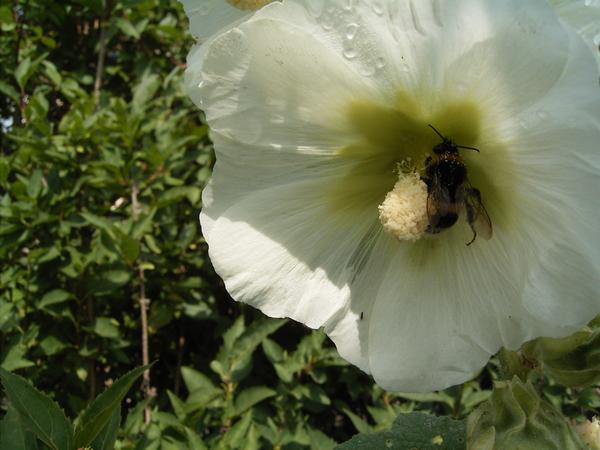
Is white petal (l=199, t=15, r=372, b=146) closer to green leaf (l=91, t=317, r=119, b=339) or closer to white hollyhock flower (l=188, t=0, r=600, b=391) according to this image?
white hollyhock flower (l=188, t=0, r=600, b=391)

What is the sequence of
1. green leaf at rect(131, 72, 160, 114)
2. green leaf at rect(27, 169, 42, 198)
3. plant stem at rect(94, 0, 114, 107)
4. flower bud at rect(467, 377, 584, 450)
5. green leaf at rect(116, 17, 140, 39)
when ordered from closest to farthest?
1. flower bud at rect(467, 377, 584, 450)
2. green leaf at rect(27, 169, 42, 198)
3. green leaf at rect(131, 72, 160, 114)
4. green leaf at rect(116, 17, 140, 39)
5. plant stem at rect(94, 0, 114, 107)

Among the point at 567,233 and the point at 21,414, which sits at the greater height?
the point at 567,233

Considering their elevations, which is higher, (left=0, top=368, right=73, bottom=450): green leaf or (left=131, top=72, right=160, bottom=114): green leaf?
(left=131, top=72, right=160, bottom=114): green leaf

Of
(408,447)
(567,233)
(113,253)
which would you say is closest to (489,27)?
(567,233)

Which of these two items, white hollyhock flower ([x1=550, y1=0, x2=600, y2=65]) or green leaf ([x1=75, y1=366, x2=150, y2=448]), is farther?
green leaf ([x1=75, y1=366, x2=150, y2=448])

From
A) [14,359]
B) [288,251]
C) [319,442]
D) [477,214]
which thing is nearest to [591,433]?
[477,214]

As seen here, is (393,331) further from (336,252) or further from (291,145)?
(291,145)

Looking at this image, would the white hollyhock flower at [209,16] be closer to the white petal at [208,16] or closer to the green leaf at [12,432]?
the white petal at [208,16]

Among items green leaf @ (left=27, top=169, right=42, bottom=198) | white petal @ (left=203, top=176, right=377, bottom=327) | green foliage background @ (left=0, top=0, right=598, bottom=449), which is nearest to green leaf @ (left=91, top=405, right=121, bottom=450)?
white petal @ (left=203, top=176, right=377, bottom=327)
